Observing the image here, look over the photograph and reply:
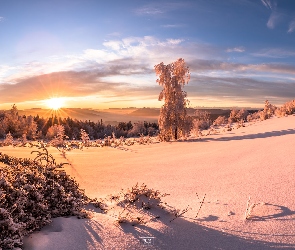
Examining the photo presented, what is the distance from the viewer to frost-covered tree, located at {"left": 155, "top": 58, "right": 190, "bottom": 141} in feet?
40.1

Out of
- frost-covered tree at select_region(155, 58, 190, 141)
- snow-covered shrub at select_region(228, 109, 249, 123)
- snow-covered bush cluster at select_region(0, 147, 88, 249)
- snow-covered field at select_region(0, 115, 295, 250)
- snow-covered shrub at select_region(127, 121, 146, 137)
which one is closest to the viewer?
snow-covered bush cluster at select_region(0, 147, 88, 249)

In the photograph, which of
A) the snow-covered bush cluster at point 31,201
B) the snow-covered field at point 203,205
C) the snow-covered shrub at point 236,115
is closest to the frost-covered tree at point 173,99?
the snow-covered field at point 203,205

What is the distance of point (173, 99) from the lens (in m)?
12.4

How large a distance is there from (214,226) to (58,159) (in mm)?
4681

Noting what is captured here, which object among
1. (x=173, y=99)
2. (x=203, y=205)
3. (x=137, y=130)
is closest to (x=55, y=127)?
(x=137, y=130)

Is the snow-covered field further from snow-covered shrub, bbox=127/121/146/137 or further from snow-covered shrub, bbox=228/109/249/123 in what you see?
snow-covered shrub, bbox=228/109/249/123

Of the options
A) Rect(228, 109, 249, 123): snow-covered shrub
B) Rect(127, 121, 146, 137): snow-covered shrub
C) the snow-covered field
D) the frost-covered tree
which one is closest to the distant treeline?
Rect(127, 121, 146, 137): snow-covered shrub

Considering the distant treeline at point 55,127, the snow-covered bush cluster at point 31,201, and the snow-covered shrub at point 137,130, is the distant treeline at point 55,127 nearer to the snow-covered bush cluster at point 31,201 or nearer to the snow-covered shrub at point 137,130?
the snow-covered shrub at point 137,130

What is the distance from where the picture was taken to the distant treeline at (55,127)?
16125 millimetres

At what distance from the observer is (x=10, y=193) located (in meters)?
2.33

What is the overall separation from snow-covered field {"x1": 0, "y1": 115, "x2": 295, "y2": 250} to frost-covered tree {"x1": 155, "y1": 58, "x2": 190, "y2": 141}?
6128 mm

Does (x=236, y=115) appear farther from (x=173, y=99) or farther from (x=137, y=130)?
(x=173, y=99)

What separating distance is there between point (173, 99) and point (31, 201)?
10357 mm

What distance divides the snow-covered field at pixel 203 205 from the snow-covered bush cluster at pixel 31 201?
0.11 metres
